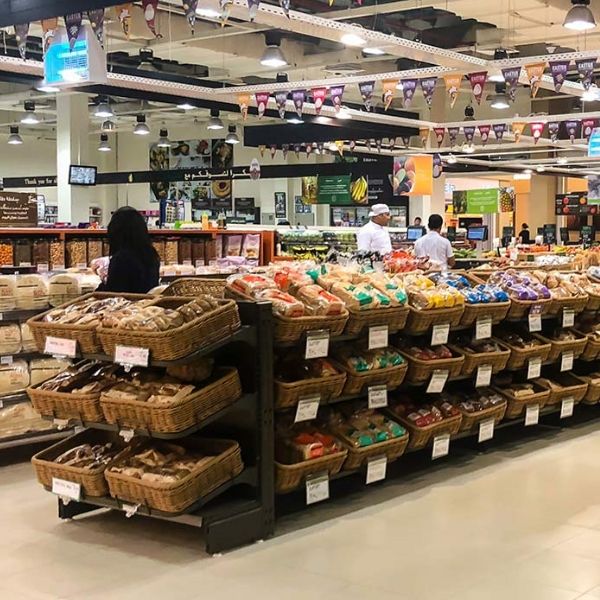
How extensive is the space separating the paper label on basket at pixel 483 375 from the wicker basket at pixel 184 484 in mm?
2107

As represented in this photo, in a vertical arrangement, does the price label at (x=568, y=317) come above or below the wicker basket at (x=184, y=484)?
above

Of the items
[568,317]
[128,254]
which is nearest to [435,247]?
[568,317]

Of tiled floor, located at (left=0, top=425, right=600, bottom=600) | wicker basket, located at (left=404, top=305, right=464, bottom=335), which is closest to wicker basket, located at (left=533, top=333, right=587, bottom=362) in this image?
tiled floor, located at (left=0, top=425, right=600, bottom=600)

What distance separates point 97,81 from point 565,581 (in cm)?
515

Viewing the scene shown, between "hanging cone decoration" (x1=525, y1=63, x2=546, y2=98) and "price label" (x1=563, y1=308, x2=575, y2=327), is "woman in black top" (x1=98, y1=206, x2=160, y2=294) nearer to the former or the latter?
"price label" (x1=563, y1=308, x2=575, y2=327)

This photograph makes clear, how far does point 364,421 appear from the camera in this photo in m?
5.51

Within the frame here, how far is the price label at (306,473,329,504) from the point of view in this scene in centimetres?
503

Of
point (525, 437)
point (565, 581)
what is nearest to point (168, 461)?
point (565, 581)

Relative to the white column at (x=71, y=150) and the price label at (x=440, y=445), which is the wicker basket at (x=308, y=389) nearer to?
the price label at (x=440, y=445)

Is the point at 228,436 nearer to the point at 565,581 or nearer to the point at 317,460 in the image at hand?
the point at 317,460

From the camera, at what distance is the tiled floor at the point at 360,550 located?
4148 millimetres

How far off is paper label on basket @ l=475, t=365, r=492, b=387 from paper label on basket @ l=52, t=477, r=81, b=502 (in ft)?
9.02

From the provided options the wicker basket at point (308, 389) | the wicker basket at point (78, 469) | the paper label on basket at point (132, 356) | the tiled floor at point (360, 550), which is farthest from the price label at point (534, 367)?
the paper label on basket at point (132, 356)

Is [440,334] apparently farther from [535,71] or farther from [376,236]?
[376,236]
